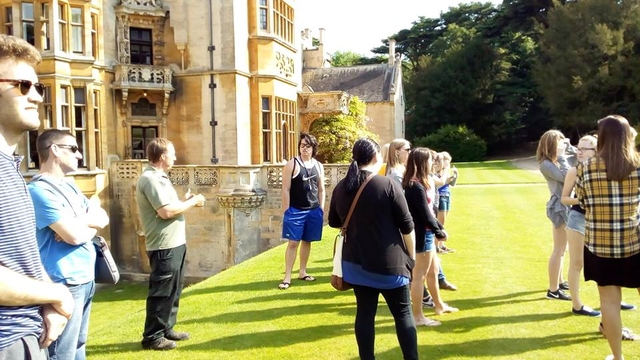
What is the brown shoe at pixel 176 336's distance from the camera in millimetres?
5973

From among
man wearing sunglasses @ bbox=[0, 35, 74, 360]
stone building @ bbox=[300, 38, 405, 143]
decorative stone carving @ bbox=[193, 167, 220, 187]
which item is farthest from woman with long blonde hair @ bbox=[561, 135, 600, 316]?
stone building @ bbox=[300, 38, 405, 143]

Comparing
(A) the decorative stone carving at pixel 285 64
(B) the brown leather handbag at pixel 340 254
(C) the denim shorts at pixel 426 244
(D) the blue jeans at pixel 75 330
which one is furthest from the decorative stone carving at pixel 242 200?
(D) the blue jeans at pixel 75 330

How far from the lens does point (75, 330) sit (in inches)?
157

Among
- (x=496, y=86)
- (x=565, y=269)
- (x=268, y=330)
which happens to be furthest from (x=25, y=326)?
(x=496, y=86)

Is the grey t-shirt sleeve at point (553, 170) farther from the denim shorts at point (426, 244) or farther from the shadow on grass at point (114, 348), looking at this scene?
the shadow on grass at point (114, 348)

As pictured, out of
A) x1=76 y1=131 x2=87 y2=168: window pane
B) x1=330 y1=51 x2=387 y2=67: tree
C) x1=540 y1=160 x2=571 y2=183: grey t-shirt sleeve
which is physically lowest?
x1=540 y1=160 x2=571 y2=183: grey t-shirt sleeve

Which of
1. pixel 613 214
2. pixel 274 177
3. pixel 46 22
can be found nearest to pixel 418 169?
pixel 613 214

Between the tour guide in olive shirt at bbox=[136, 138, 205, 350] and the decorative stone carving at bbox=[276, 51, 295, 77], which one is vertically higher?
the decorative stone carving at bbox=[276, 51, 295, 77]

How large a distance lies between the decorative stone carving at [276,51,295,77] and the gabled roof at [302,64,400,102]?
2051 cm

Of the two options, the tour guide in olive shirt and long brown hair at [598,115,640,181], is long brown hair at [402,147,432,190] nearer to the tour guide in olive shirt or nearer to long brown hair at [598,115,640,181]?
long brown hair at [598,115,640,181]

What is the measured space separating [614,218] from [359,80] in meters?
40.2

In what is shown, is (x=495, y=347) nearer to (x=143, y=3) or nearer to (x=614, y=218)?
(x=614, y=218)

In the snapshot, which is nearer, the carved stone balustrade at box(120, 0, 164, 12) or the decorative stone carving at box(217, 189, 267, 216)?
the decorative stone carving at box(217, 189, 267, 216)

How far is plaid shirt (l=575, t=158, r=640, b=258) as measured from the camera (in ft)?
15.0
